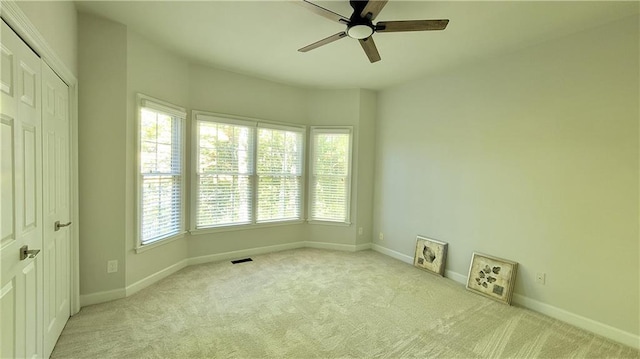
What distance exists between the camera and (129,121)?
9.02 feet

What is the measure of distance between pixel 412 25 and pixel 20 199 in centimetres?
272

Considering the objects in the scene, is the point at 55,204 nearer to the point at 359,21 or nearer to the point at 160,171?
the point at 160,171

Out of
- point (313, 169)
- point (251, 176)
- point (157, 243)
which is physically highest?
point (313, 169)

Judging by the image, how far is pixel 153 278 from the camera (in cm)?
311

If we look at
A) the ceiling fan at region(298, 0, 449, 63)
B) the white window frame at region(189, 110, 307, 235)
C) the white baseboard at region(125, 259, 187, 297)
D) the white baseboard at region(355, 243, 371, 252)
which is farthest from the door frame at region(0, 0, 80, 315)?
the white baseboard at region(355, 243, 371, 252)

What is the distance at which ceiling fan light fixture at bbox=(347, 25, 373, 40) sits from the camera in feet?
6.76

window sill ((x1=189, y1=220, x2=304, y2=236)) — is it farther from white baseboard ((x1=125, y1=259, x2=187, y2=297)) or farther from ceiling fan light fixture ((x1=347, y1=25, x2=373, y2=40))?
ceiling fan light fixture ((x1=347, y1=25, x2=373, y2=40))

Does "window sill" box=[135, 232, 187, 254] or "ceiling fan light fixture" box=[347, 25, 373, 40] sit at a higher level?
"ceiling fan light fixture" box=[347, 25, 373, 40]

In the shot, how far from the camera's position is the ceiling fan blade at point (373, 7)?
179 centimetres

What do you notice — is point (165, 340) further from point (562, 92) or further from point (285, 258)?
point (562, 92)

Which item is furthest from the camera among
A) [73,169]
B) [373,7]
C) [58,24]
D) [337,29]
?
[337,29]

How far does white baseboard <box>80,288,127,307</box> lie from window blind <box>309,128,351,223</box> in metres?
2.76

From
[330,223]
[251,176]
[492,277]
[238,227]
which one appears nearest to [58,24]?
[251,176]

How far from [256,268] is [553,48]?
164 inches
